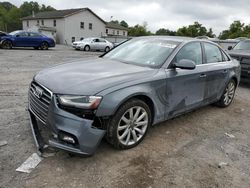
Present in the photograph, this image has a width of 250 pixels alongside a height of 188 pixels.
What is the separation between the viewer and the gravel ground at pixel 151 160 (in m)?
2.80

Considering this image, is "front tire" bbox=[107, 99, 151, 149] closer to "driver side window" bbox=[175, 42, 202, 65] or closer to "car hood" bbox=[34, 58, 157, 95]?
"car hood" bbox=[34, 58, 157, 95]

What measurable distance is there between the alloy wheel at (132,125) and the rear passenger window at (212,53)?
210cm

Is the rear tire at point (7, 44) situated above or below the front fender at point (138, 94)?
above

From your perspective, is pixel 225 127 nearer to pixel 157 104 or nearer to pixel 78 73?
pixel 157 104

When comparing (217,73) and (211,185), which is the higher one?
(217,73)

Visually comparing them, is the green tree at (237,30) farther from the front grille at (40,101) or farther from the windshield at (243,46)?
the front grille at (40,101)

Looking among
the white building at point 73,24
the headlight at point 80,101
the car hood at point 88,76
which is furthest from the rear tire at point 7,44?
the white building at point 73,24

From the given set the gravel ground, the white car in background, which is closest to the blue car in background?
the white car in background

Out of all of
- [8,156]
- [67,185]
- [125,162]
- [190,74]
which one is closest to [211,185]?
[125,162]

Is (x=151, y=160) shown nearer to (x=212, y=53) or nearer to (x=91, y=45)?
(x=212, y=53)

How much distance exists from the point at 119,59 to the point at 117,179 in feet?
7.09

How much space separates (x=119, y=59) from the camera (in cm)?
429

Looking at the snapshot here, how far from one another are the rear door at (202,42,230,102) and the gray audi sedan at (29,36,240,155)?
0.07ft

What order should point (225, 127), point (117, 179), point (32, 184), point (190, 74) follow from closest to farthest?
point (32, 184)
point (117, 179)
point (190, 74)
point (225, 127)
